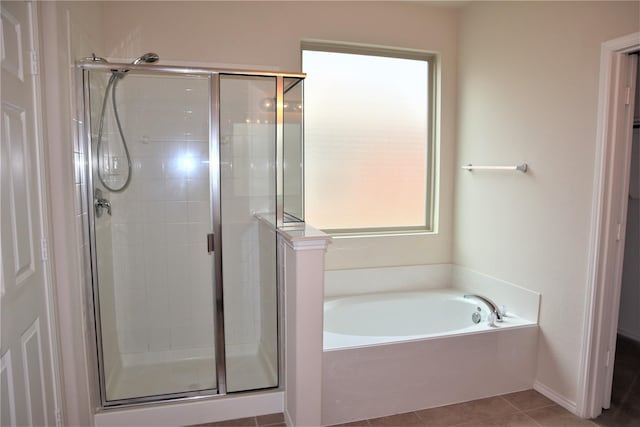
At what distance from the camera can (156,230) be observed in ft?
9.54

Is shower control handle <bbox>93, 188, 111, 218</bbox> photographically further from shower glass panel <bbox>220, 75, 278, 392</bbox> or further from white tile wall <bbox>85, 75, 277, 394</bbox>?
shower glass panel <bbox>220, 75, 278, 392</bbox>

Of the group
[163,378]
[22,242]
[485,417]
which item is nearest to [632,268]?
[485,417]

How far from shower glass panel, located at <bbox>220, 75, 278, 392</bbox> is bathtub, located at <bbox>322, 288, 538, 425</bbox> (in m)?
0.50

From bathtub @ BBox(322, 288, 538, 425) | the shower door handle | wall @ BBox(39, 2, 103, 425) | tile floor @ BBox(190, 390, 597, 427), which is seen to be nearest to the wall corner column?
bathtub @ BBox(322, 288, 538, 425)

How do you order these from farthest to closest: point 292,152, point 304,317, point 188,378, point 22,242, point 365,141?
point 365,141 → point 188,378 → point 292,152 → point 304,317 → point 22,242

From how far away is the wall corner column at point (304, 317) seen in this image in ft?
6.69

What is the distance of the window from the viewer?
10.8 feet

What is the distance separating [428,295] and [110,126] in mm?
2487

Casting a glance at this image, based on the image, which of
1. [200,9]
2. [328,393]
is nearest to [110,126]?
[200,9]

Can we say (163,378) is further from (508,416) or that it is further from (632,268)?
(632,268)

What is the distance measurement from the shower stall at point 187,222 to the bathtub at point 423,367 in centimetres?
38

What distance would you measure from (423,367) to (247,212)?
1463 millimetres

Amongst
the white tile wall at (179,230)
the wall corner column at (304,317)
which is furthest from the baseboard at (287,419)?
the white tile wall at (179,230)

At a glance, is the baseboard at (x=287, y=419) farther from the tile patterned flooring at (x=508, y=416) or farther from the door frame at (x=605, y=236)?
the door frame at (x=605, y=236)
